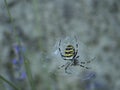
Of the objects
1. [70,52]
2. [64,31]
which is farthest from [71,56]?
[64,31]

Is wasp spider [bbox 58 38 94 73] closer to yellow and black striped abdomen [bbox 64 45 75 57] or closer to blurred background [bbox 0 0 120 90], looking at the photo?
yellow and black striped abdomen [bbox 64 45 75 57]

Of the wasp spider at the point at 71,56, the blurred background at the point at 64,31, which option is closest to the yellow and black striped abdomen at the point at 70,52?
the wasp spider at the point at 71,56

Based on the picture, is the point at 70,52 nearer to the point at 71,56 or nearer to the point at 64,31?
the point at 71,56

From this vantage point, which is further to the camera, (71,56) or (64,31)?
(64,31)

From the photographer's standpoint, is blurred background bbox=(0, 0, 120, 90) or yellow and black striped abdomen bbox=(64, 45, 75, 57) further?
blurred background bbox=(0, 0, 120, 90)

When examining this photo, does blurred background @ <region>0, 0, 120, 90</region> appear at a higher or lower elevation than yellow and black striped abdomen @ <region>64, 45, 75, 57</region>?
lower

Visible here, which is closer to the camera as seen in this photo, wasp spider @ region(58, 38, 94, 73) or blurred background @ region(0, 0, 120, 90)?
wasp spider @ region(58, 38, 94, 73)

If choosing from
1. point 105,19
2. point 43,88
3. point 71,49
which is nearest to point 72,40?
point 71,49

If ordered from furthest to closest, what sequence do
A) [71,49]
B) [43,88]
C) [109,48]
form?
[109,48] < [43,88] < [71,49]

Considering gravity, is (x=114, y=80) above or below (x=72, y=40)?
below

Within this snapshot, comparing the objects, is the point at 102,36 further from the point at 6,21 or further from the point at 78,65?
the point at 78,65

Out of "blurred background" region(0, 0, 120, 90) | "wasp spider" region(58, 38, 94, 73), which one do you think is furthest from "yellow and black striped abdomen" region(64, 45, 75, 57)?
"blurred background" region(0, 0, 120, 90)
